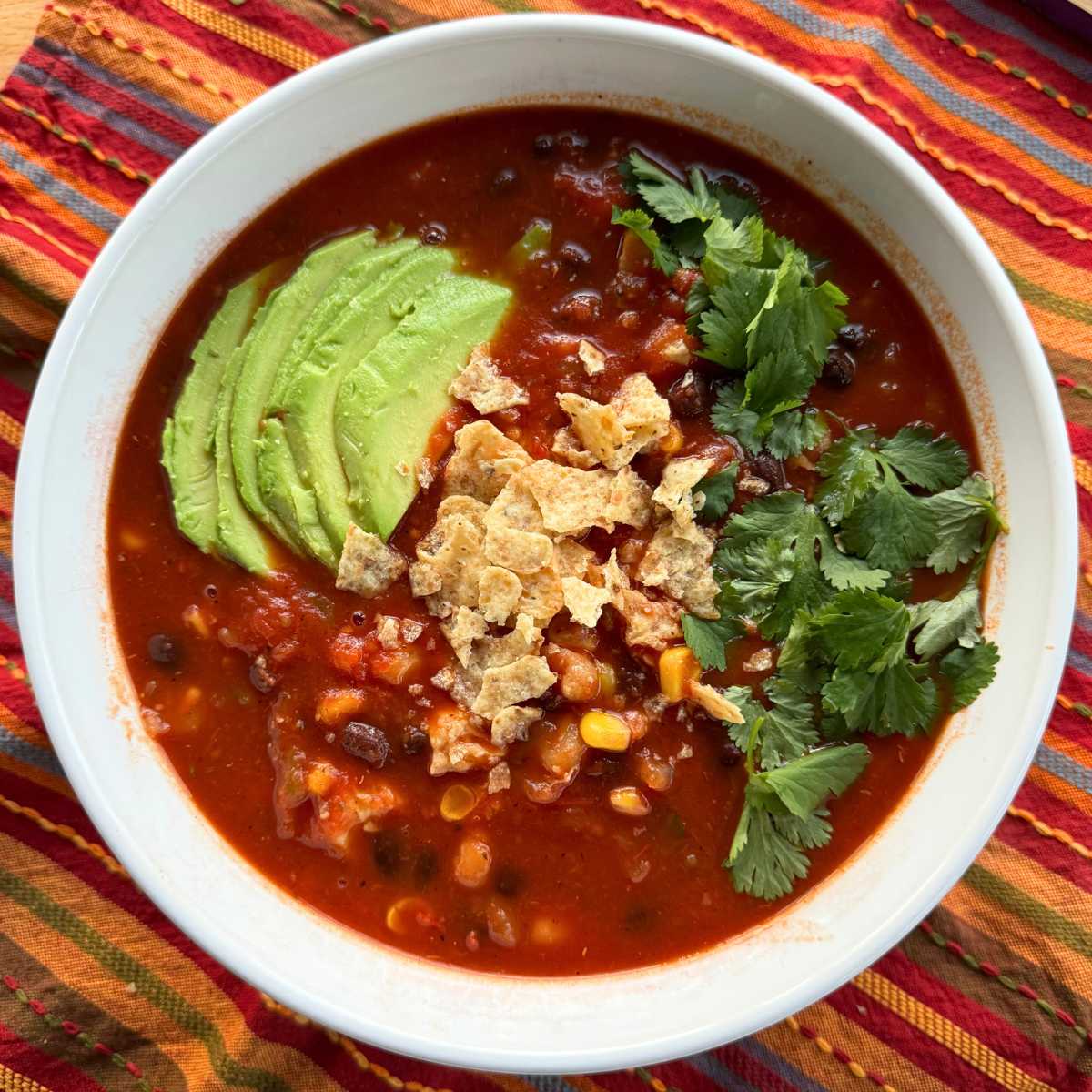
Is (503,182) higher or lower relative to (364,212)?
higher

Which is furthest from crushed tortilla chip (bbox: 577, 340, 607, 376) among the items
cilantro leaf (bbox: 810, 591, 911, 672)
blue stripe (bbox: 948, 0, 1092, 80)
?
blue stripe (bbox: 948, 0, 1092, 80)

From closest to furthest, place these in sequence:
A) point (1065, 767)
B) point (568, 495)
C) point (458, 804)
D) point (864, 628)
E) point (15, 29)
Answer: point (864, 628) → point (568, 495) → point (458, 804) → point (1065, 767) → point (15, 29)

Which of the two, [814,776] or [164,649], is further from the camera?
[164,649]

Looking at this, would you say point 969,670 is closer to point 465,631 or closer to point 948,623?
point 948,623

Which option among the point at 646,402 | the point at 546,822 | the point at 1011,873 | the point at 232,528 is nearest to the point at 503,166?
the point at 646,402

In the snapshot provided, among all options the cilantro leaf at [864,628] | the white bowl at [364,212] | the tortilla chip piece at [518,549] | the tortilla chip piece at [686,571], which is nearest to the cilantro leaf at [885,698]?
the cilantro leaf at [864,628]

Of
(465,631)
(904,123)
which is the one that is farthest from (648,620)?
(904,123)

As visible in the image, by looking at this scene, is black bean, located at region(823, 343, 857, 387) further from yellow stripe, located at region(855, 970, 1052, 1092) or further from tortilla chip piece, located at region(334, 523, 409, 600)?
yellow stripe, located at region(855, 970, 1052, 1092)

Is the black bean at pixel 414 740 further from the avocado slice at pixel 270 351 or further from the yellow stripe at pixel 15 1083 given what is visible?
the yellow stripe at pixel 15 1083
